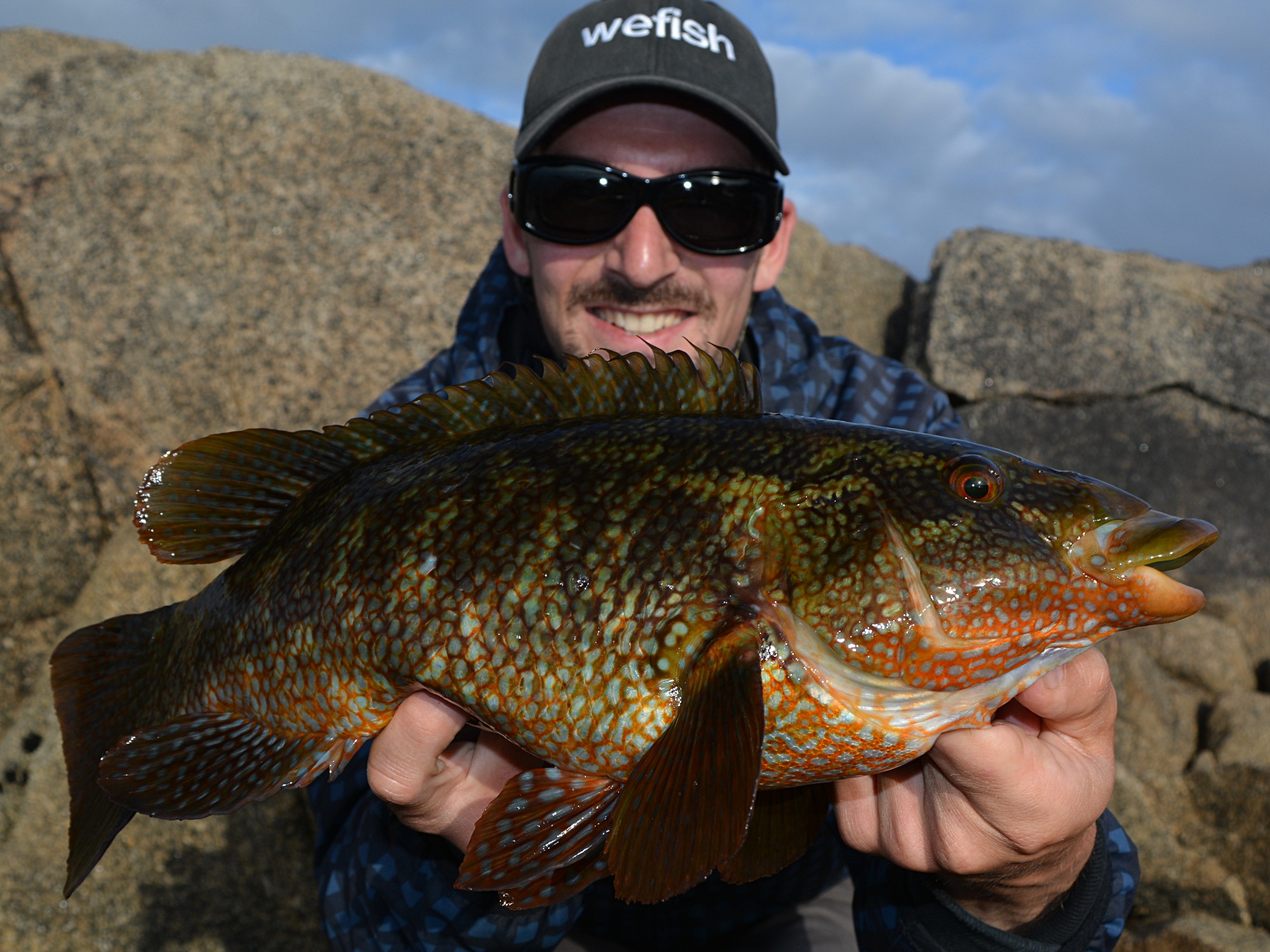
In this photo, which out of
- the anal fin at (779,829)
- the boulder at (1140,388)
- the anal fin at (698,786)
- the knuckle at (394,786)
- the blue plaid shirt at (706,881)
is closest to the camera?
the anal fin at (698,786)

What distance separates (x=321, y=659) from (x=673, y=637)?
2.61 feet

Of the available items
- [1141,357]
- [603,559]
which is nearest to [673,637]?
[603,559]

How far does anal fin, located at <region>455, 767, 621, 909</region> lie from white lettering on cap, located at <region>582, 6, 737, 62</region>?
294 centimetres

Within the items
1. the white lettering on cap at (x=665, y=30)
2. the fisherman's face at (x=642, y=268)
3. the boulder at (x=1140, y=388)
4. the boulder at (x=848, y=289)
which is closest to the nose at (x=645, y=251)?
the fisherman's face at (x=642, y=268)

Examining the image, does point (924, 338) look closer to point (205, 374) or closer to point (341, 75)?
point (341, 75)

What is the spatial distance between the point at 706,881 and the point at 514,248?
8.39 feet

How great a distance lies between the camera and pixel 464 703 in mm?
1889

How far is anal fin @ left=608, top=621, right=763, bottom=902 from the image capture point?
163cm

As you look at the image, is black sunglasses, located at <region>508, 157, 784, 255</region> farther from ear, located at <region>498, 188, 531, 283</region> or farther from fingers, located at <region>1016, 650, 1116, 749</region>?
fingers, located at <region>1016, 650, 1116, 749</region>

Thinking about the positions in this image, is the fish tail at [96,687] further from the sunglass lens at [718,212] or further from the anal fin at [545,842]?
the sunglass lens at [718,212]

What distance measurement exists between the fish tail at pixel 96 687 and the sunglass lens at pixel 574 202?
5.96 ft

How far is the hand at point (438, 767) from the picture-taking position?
2051 mm

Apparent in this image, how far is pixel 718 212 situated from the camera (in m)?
3.35

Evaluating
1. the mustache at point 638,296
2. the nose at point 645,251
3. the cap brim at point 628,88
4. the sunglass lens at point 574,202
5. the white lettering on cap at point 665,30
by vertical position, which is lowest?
the mustache at point 638,296
